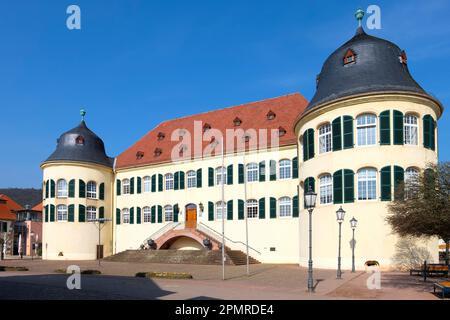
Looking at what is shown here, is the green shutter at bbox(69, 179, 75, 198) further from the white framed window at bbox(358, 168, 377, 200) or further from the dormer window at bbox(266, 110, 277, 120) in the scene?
the white framed window at bbox(358, 168, 377, 200)

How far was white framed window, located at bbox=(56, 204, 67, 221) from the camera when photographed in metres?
43.1

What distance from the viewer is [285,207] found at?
34.6 m

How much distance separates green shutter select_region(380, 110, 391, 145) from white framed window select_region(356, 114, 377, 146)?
1.24 feet

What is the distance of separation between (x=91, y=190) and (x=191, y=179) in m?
10.1

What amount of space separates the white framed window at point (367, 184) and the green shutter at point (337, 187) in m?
1.00

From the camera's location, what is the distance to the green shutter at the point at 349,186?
25.9 m

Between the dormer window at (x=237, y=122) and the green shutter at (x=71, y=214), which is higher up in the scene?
the dormer window at (x=237, y=122)

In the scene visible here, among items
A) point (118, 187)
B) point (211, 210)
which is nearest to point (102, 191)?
point (118, 187)

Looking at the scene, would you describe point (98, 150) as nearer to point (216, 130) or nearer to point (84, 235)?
point (84, 235)

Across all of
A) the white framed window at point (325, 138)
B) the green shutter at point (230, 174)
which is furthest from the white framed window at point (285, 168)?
the white framed window at point (325, 138)

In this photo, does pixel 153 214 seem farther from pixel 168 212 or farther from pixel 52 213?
pixel 52 213

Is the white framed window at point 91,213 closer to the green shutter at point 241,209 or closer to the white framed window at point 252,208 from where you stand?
the green shutter at point 241,209

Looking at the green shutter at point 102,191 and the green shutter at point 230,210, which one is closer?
the green shutter at point 230,210
